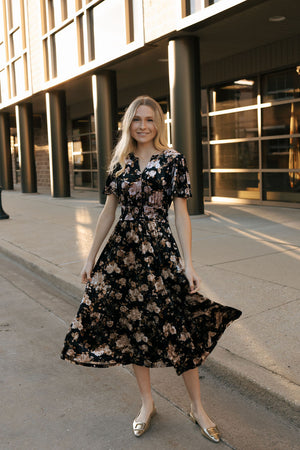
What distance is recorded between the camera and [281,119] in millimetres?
11781

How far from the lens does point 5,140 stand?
22.6 m

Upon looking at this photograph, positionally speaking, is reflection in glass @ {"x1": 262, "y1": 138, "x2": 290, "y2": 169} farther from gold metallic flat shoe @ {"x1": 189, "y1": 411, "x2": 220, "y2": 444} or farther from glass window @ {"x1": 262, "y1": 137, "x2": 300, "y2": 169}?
gold metallic flat shoe @ {"x1": 189, "y1": 411, "x2": 220, "y2": 444}

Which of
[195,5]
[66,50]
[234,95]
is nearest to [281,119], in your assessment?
[234,95]

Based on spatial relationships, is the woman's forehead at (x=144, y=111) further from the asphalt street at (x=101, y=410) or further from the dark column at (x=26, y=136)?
the dark column at (x=26, y=136)

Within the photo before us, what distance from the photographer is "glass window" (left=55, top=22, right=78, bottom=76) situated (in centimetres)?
1432

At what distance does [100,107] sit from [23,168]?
737cm

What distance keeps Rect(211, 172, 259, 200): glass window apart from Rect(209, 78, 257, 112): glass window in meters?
1.90

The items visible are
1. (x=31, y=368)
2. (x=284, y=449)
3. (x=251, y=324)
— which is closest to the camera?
(x=284, y=449)

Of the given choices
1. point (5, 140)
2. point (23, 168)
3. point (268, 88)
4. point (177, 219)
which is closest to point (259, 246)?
point (177, 219)

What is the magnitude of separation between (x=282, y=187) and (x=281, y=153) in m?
0.85

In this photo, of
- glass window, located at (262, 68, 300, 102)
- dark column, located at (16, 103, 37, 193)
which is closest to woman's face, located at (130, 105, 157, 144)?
glass window, located at (262, 68, 300, 102)

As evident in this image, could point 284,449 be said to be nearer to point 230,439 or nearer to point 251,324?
point 230,439

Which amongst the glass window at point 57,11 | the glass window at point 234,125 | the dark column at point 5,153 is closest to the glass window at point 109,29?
the glass window at point 57,11

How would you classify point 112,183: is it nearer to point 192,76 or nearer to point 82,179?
point 192,76
